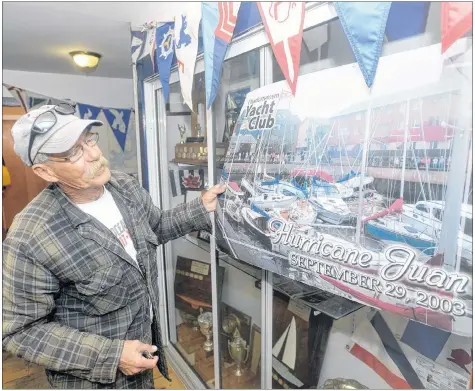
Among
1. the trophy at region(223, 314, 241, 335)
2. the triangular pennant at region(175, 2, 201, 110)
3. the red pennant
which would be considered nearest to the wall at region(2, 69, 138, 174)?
the triangular pennant at region(175, 2, 201, 110)

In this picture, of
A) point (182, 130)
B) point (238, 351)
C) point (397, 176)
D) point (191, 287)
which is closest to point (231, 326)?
point (238, 351)

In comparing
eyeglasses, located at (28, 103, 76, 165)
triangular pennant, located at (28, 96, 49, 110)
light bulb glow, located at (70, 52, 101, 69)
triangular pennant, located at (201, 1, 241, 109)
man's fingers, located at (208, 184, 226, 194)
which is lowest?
man's fingers, located at (208, 184, 226, 194)

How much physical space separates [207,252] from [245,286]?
389 millimetres

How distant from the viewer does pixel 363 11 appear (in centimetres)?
81

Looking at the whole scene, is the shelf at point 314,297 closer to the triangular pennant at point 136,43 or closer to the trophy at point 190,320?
the trophy at point 190,320

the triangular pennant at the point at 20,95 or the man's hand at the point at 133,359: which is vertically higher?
the triangular pennant at the point at 20,95

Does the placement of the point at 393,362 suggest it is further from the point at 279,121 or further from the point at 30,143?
the point at 30,143

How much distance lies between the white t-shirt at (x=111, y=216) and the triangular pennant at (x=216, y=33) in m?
0.57

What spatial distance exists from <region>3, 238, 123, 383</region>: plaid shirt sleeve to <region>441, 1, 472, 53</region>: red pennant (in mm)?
1199

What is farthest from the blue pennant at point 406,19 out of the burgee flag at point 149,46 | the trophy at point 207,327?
the trophy at point 207,327

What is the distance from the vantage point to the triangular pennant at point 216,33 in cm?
119

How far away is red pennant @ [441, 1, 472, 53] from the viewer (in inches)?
26.0

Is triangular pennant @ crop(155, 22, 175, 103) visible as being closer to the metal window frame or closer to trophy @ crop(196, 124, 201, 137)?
the metal window frame

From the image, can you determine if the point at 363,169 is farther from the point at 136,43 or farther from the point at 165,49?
the point at 136,43
